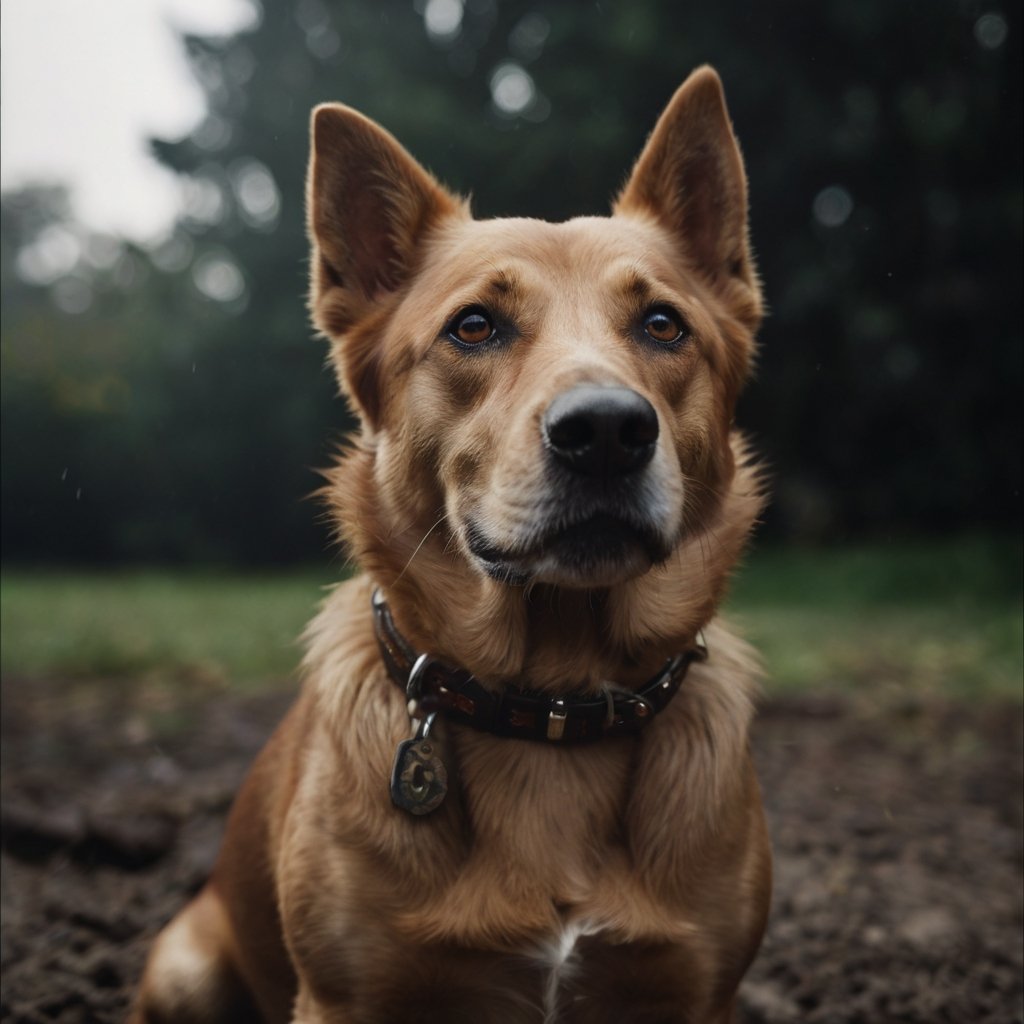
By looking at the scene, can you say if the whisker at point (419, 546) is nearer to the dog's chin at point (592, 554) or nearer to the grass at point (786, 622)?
the dog's chin at point (592, 554)

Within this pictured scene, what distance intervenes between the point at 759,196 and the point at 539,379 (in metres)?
13.0

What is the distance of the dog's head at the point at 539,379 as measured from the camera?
2219 mm

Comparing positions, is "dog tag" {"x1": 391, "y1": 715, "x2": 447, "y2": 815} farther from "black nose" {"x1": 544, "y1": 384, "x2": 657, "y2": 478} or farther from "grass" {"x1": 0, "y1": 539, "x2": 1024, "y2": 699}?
"grass" {"x1": 0, "y1": 539, "x2": 1024, "y2": 699}

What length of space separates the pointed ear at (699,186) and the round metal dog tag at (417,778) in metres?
1.53

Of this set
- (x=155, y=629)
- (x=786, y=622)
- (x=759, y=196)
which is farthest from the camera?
(x=759, y=196)

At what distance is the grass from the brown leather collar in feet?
10.9

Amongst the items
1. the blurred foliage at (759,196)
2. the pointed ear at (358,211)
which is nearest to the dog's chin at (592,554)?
the pointed ear at (358,211)

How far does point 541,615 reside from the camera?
2.51m

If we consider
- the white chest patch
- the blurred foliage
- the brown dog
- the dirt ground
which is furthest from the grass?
the white chest patch

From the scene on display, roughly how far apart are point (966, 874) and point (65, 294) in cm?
4360

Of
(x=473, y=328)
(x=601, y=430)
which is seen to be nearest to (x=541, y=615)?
(x=601, y=430)

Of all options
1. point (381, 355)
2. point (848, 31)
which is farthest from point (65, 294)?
point (381, 355)

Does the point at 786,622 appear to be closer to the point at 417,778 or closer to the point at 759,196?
the point at 759,196

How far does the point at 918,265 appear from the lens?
14.0 meters
